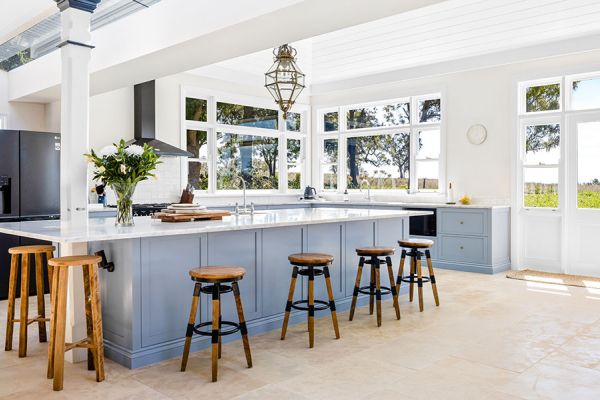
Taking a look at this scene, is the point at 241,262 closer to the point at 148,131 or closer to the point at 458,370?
the point at 458,370

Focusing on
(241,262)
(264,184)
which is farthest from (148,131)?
(241,262)

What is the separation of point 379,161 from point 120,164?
5.91m

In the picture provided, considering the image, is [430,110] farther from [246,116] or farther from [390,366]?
[390,366]

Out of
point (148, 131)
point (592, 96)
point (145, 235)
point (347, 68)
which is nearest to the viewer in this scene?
point (145, 235)

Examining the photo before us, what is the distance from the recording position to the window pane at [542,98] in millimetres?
6871

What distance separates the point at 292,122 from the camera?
31.3 ft

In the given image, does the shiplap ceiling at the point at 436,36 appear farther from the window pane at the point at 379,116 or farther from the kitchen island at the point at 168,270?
the kitchen island at the point at 168,270

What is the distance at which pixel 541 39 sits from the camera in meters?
6.65

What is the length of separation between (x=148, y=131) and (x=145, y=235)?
429cm

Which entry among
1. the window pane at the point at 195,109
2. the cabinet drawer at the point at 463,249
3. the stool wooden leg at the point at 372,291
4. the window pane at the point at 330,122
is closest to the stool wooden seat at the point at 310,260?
the stool wooden leg at the point at 372,291

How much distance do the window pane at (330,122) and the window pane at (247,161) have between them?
3.58 feet

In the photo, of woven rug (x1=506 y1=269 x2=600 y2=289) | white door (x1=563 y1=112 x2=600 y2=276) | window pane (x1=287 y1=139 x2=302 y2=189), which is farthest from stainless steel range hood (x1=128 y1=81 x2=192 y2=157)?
white door (x1=563 y1=112 x2=600 y2=276)

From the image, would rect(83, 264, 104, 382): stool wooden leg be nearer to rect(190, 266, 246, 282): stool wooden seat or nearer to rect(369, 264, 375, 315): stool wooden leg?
rect(190, 266, 246, 282): stool wooden seat

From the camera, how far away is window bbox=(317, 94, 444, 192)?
320 inches
